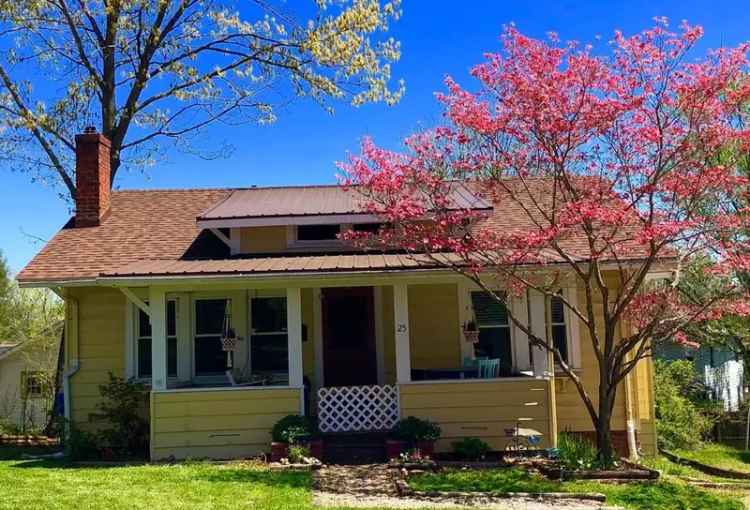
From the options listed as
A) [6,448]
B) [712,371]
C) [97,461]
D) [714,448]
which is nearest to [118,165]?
[6,448]

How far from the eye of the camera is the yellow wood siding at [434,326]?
43.8 feet

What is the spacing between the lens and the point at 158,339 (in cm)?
1162

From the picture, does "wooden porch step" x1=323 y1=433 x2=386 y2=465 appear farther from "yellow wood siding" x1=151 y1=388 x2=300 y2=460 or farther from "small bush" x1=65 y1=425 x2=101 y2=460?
"small bush" x1=65 y1=425 x2=101 y2=460

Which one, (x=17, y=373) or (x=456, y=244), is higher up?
(x=456, y=244)

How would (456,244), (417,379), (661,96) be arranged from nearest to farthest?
(661,96) < (456,244) < (417,379)

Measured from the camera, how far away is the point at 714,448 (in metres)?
16.8

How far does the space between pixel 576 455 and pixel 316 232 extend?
6.32m

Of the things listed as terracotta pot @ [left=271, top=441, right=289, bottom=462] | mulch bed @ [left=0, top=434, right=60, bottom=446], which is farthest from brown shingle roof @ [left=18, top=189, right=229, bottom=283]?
terracotta pot @ [left=271, top=441, right=289, bottom=462]

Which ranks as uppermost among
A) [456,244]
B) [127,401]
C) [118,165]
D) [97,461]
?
[118,165]

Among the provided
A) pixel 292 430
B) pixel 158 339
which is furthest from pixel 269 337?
pixel 292 430

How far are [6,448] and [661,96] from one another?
13.3 m

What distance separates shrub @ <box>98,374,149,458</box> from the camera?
12.1 meters

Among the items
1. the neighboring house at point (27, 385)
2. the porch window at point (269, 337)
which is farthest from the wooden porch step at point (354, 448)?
the neighboring house at point (27, 385)

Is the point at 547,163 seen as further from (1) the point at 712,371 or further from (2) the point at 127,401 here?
(1) the point at 712,371
